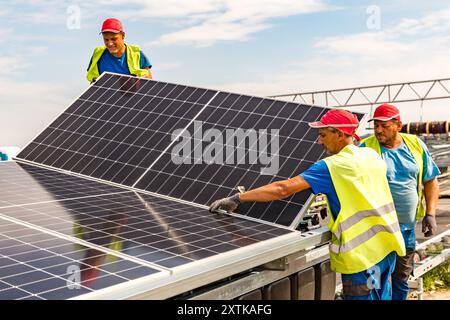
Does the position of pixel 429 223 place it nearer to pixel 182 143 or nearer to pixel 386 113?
pixel 386 113

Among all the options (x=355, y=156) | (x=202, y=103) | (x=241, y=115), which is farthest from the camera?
(x=202, y=103)

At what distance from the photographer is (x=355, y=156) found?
15.5 ft

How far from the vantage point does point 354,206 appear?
15.5ft

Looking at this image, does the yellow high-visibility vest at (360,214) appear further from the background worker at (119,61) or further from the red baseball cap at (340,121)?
the background worker at (119,61)

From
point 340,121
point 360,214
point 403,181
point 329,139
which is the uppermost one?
point 340,121

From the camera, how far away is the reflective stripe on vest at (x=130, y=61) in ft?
29.1

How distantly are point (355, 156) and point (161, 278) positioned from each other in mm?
2098

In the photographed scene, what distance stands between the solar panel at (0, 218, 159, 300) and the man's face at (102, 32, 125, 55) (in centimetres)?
472

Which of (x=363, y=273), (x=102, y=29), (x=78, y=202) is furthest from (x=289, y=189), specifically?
(x=102, y=29)

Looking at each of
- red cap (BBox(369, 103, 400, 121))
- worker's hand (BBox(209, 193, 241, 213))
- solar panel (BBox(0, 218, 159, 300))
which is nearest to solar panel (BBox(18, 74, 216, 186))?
worker's hand (BBox(209, 193, 241, 213))

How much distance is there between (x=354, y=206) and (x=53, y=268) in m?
2.56

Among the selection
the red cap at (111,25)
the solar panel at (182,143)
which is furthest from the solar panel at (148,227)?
the red cap at (111,25)

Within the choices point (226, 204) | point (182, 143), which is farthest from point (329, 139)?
point (182, 143)
